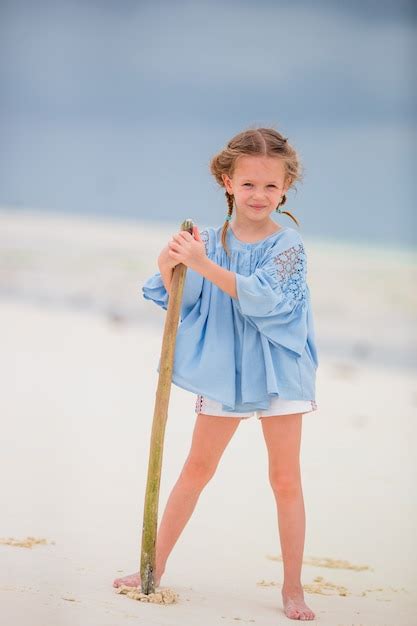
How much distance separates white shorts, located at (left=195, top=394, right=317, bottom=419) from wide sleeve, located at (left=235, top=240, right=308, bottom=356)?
0.12 m

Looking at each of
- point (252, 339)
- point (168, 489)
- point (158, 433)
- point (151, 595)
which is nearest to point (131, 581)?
point (151, 595)

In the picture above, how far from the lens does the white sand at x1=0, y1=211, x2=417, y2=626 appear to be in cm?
237

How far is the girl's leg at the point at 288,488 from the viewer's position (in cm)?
238

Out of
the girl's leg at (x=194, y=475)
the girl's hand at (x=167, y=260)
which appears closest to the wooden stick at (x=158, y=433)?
the girl's hand at (x=167, y=260)

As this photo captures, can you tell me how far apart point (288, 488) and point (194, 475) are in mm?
233

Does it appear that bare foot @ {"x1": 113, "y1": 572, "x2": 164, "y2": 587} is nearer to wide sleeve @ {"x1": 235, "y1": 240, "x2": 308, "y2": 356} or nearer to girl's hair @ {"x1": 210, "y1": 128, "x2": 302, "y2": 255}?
wide sleeve @ {"x1": 235, "y1": 240, "x2": 308, "y2": 356}

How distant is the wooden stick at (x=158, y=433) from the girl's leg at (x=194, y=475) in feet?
0.42

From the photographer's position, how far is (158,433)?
2.27 metres

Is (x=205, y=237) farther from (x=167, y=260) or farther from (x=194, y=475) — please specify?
(x=194, y=475)

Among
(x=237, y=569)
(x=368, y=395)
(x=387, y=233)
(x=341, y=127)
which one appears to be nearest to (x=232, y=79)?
(x=341, y=127)

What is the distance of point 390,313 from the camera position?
903 cm

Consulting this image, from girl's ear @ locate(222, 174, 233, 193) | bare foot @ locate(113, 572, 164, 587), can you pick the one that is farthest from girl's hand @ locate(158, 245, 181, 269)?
bare foot @ locate(113, 572, 164, 587)

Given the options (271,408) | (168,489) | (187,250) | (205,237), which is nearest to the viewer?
(187,250)

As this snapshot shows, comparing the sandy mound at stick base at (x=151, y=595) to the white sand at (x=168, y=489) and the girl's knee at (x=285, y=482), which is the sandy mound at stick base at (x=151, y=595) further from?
the girl's knee at (x=285, y=482)
